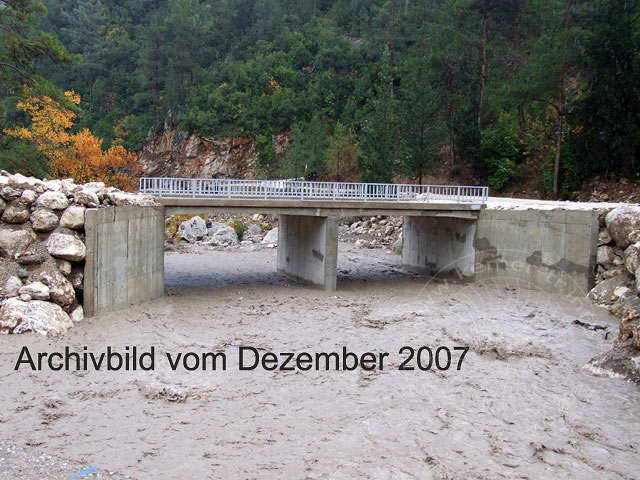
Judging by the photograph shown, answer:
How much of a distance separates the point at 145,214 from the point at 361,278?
38.8 feet

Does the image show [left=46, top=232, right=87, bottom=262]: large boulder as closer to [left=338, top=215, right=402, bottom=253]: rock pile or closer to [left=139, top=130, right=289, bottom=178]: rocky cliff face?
[left=338, top=215, right=402, bottom=253]: rock pile

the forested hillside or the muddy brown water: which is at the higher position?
the forested hillside

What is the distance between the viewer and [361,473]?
9.32 m

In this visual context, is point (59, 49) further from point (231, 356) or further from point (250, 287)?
point (231, 356)

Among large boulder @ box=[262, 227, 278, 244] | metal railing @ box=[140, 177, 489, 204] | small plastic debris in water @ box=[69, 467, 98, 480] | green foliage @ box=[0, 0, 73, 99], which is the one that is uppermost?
green foliage @ box=[0, 0, 73, 99]

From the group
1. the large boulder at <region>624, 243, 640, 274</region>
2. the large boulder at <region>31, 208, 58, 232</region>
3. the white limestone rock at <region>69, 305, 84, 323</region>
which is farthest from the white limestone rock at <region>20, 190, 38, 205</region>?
the large boulder at <region>624, 243, 640, 274</region>

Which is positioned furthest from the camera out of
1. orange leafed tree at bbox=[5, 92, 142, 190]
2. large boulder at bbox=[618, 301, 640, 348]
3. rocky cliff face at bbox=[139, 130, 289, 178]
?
rocky cliff face at bbox=[139, 130, 289, 178]

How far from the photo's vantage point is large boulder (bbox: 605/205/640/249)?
21364 millimetres

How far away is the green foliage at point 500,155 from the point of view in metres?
39.0

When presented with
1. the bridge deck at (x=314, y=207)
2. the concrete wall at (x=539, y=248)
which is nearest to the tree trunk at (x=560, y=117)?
the concrete wall at (x=539, y=248)

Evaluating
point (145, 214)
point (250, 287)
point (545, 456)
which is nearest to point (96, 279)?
point (145, 214)

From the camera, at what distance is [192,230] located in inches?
1604

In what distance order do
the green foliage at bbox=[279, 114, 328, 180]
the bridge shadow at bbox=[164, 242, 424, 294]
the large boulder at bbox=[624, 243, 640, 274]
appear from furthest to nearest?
1. the green foliage at bbox=[279, 114, 328, 180]
2. the bridge shadow at bbox=[164, 242, 424, 294]
3. the large boulder at bbox=[624, 243, 640, 274]

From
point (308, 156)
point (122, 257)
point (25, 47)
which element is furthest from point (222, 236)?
point (122, 257)
